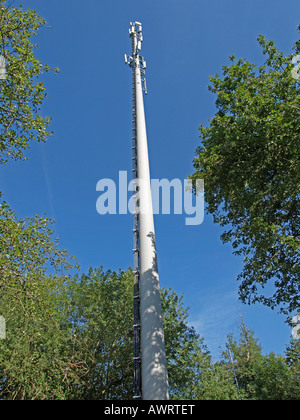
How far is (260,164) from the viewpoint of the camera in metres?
11.8

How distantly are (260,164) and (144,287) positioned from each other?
6.98 metres

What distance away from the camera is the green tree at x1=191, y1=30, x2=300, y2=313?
1065 cm

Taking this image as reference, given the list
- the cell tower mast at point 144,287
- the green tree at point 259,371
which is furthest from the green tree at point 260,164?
the green tree at point 259,371

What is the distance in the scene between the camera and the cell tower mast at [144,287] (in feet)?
23.2

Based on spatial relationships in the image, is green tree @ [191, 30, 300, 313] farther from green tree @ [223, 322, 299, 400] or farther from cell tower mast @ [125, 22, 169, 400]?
green tree @ [223, 322, 299, 400]

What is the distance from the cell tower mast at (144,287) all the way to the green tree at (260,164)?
3138 millimetres

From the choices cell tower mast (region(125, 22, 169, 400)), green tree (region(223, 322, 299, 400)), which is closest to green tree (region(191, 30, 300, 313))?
cell tower mast (region(125, 22, 169, 400))

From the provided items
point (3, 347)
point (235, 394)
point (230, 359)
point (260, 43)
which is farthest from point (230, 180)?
point (230, 359)

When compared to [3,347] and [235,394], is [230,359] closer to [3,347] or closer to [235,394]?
[235,394]

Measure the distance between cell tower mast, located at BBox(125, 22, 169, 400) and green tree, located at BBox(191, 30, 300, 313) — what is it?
3.14 metres

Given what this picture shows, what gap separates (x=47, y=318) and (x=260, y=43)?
43.2 ft

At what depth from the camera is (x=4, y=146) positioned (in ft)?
28.2

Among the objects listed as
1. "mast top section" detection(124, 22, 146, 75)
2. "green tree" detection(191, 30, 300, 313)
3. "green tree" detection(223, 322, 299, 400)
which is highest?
"mast top section" detection(124, 22, 146, 75)

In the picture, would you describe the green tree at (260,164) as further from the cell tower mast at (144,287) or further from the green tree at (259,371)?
the green tree at (259,371)
